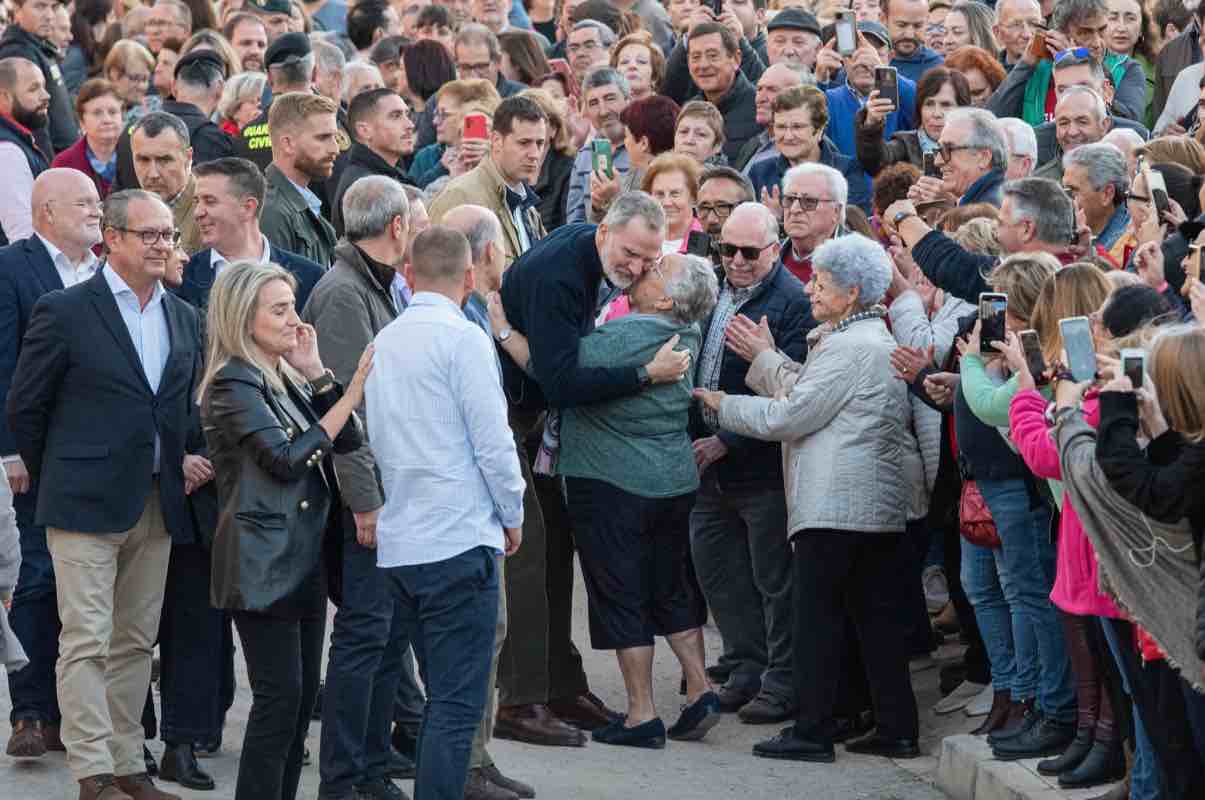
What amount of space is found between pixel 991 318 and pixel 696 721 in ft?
7.30

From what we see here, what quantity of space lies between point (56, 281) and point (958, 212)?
3.64m

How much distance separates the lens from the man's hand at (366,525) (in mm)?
6719

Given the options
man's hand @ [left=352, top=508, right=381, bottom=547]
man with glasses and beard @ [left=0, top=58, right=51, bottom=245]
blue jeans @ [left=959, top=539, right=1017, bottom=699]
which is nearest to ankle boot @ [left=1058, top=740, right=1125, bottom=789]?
blue jeans @ [left=959, top=539, right=1017, bottom=699]

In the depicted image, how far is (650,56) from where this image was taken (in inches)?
486

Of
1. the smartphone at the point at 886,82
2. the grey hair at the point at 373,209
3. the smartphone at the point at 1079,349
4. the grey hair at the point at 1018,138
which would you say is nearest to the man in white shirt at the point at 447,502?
the grey hair at the point at 373,209

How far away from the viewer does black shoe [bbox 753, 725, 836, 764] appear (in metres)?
8.00

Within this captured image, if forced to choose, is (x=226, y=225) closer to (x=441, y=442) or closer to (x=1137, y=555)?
→ (x=441, y=442)

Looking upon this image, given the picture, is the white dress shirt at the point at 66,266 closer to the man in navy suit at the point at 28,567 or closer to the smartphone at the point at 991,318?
the man in navy suit at the point at 28,567

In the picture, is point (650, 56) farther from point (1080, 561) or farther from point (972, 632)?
point (1080, 561)

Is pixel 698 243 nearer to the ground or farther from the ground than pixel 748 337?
farther from the ground

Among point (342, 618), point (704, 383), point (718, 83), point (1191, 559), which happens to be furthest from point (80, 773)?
point (718, 83)

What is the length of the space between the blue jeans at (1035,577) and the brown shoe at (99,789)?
3.32 meters

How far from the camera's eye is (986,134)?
8.81 meters

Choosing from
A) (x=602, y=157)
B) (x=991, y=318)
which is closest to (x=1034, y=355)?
(x=991, y=318)
